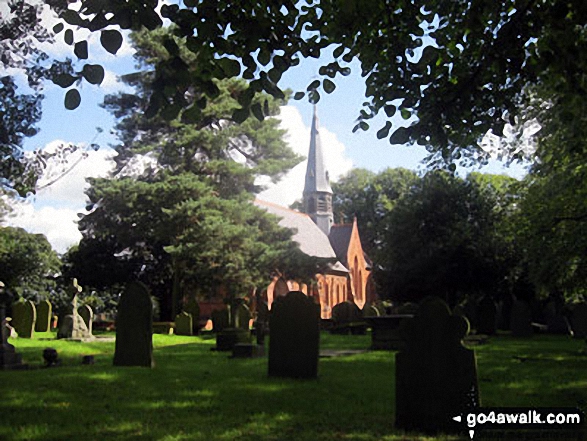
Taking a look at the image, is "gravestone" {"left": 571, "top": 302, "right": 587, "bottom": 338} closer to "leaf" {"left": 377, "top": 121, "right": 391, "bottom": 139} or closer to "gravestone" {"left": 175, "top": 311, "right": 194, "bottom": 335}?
"gravestone" {"left": 175, "top": 311, "right": 194, "bottom": 335}

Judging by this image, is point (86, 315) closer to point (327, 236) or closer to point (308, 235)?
point (308, 235)

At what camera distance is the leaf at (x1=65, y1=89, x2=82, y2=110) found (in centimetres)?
450

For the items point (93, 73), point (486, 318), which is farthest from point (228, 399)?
point (486, 318)

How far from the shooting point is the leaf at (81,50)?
4.56 meters

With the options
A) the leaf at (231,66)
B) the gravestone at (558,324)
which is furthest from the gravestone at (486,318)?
the leaf at (231,66)

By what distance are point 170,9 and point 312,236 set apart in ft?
166

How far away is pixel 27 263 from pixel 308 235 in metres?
Answer: 26.0

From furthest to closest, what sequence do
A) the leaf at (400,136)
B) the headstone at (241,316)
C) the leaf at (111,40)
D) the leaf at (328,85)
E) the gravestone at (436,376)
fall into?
the headstone at (241,316), the leaf at (328,85), the leaf at (400,136), the gravestone at (436,376), the leaf at (111,40)

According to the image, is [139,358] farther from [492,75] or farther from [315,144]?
[315,144]

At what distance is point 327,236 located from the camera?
59.7 m

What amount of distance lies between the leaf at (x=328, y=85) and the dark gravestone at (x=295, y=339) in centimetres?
436

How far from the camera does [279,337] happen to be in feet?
32.1

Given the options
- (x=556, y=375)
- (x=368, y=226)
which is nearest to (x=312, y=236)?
(x=368, y=226)

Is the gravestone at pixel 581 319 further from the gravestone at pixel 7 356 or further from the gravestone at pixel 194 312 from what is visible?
the gravestone at pixel 7 356
